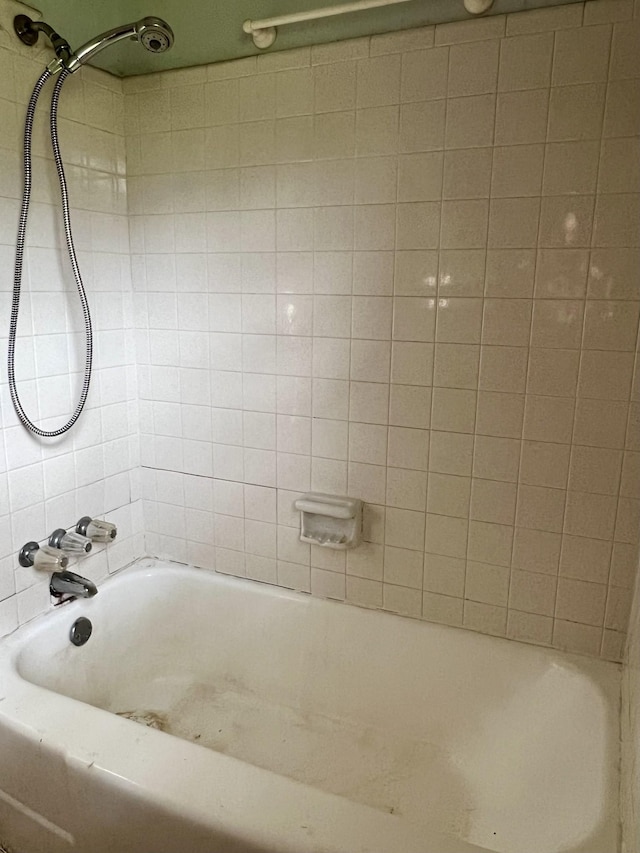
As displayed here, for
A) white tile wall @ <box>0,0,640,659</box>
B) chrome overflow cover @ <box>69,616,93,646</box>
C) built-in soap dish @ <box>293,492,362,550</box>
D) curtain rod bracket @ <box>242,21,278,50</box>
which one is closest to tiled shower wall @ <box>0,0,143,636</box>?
white tile wall @ <box>0,0,640,659</box>

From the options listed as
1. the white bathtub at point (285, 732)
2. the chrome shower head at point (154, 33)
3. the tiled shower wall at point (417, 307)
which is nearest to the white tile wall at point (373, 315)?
the tiled shower wall at point (417, 307)

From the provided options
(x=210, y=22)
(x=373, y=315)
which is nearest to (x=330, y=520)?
(x=373, y=315)

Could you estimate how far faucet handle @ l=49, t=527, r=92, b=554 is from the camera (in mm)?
1705

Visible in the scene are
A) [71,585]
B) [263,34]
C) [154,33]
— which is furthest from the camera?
[71,585]

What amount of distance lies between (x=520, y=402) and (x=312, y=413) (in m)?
0.58

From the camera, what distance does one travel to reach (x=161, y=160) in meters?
1.82

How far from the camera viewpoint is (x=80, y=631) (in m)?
1.75

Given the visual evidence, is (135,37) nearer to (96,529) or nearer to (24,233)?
(24,233)

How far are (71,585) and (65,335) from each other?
713mm

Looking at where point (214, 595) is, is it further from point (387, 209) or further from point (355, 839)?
point (387, 209)

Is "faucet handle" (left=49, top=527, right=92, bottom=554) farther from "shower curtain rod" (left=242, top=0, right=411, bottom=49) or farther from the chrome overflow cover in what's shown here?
"shower curtain rod" (left=242, top=0, right=411, bottom=49)

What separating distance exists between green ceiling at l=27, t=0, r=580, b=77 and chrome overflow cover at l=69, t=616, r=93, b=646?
64.2 inches

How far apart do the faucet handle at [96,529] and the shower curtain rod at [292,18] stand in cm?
141

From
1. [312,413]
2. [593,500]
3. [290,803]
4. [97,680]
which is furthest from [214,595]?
[593,500]
